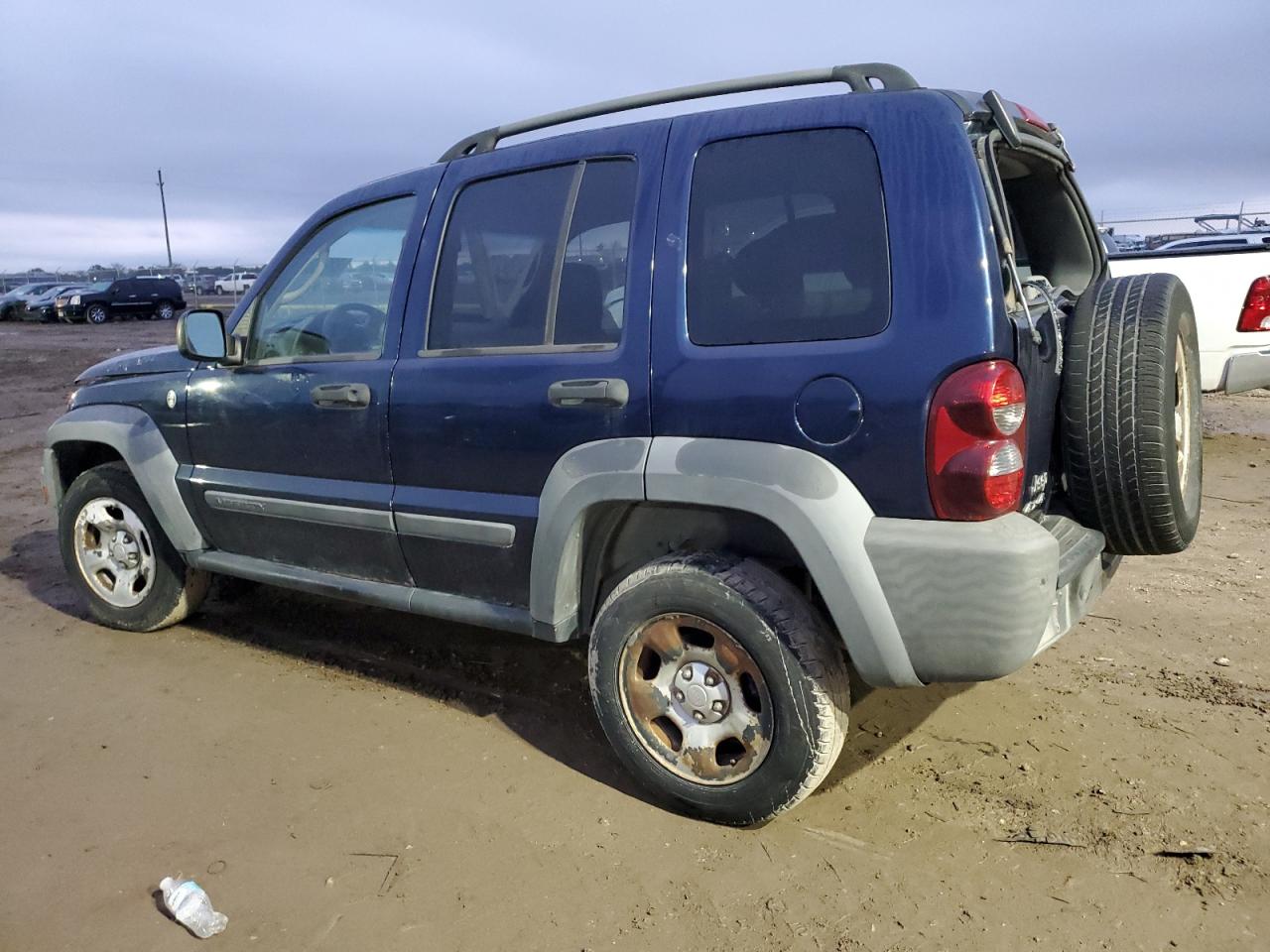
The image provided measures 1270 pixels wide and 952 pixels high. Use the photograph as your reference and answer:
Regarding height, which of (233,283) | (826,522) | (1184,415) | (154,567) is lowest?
(154,567)

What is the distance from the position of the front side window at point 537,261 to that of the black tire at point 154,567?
6.40 feet

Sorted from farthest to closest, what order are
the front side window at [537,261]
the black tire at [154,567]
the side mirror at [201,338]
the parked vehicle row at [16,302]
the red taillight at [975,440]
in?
the parked vehicle row at [16,302], the black tire at [154,567], the side mirror at [201,338], the front side window at [537,261], the red taillight at [975,440]

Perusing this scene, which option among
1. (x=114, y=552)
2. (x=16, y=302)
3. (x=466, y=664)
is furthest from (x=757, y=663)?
(x=16, y=302)

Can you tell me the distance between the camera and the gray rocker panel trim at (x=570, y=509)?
2.75m

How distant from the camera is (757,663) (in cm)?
262

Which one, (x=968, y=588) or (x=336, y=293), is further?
(x=336, y=293)

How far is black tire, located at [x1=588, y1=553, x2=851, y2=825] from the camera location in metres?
2.58

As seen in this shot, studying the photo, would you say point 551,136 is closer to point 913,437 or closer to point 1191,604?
point 913,437

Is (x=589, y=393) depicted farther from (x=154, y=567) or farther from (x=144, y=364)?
(x=154, y=567)

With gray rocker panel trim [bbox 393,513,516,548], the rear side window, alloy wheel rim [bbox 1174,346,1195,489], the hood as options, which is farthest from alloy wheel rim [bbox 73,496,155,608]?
alloy wheel rim [bbox 1174,346,1195,489]

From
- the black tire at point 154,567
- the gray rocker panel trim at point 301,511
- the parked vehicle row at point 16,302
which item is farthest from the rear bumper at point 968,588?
the parked vehicle row at point 16,302

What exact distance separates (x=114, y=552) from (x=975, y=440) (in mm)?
3926

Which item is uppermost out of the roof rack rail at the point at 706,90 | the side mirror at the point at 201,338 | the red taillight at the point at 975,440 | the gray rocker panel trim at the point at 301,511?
the roof rack rail at the point at 706,90

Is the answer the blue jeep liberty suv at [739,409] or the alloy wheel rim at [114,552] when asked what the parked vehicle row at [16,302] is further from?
the blue jeep liberty suv at [739,409]
